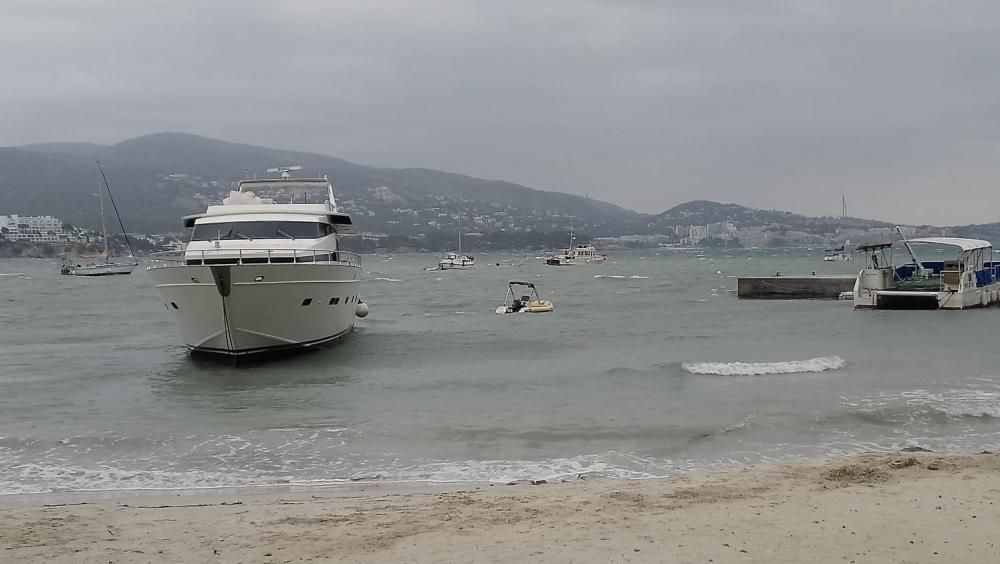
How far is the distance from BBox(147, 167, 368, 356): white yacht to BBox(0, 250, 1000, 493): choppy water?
0.87 metres

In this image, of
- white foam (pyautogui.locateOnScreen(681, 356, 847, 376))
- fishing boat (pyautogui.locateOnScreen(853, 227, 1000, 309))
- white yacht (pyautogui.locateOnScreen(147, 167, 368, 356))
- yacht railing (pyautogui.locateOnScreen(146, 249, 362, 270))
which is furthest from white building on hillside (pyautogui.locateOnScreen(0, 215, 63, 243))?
white foam (pyautogui.locateOnScreen(681, 356, 847, 376))

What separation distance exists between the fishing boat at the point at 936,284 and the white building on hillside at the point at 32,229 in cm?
19028

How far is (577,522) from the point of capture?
772 cm

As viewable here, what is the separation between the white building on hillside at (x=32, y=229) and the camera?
189m

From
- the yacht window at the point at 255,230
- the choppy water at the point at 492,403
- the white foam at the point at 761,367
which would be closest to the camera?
the choppy water at the point at 492,403

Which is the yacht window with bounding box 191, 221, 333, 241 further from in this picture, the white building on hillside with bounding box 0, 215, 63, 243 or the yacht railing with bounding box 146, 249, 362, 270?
the white building on hillside with bounding box 0, 215, 63, 243

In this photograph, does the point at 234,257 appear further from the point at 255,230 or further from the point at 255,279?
the point at 255,230

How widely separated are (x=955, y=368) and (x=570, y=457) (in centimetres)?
1266

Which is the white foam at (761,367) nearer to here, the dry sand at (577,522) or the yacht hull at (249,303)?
the dry sand at (577,522)

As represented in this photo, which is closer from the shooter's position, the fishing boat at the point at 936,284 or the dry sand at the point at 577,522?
the dry sand at the point at 577,522

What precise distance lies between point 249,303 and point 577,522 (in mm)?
14413

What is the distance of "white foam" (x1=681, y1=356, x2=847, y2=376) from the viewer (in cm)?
1923

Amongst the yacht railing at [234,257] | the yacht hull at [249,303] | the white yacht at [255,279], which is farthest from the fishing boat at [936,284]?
the yacht railing at [234,257]

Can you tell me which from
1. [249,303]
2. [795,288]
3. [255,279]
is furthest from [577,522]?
[795,288]
